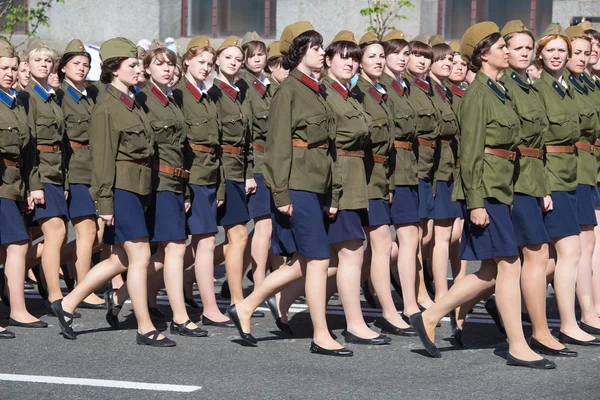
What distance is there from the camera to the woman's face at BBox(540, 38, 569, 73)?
934 cm

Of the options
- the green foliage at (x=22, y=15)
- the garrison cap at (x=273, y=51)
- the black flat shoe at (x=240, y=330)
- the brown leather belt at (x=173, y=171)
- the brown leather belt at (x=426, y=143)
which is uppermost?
the green foliage at (x=22, y=15)

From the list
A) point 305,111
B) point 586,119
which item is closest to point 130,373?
point 305,111

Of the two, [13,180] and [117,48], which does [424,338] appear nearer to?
[117,48]

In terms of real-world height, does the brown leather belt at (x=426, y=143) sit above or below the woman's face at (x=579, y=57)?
below

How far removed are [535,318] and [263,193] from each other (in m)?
2.74

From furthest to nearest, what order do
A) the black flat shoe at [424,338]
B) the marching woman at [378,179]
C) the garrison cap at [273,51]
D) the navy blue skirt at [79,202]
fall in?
the garrison cap at [273,51] → the navy blue skirt at [79,202] → the marching woman at [378,179] → the black flat shoe at [424,338]

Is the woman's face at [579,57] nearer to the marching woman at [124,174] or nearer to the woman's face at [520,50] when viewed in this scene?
the woman's face at [520,50]

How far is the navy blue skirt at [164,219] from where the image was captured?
9.62 metres

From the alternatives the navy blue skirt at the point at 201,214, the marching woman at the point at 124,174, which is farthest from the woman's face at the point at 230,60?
the marching woman at the point at 124,174

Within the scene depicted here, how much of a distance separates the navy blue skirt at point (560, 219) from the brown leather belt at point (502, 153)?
69 centimetres

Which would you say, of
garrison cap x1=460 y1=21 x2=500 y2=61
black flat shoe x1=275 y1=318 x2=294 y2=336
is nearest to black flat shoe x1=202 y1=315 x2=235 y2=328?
black flat shoe x1=275 y1=318 x2=294 y2=336

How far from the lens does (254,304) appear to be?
30.2ft

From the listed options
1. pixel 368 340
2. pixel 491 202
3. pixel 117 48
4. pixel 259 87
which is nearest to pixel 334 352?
pixel 368 340

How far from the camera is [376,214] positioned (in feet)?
32.0
